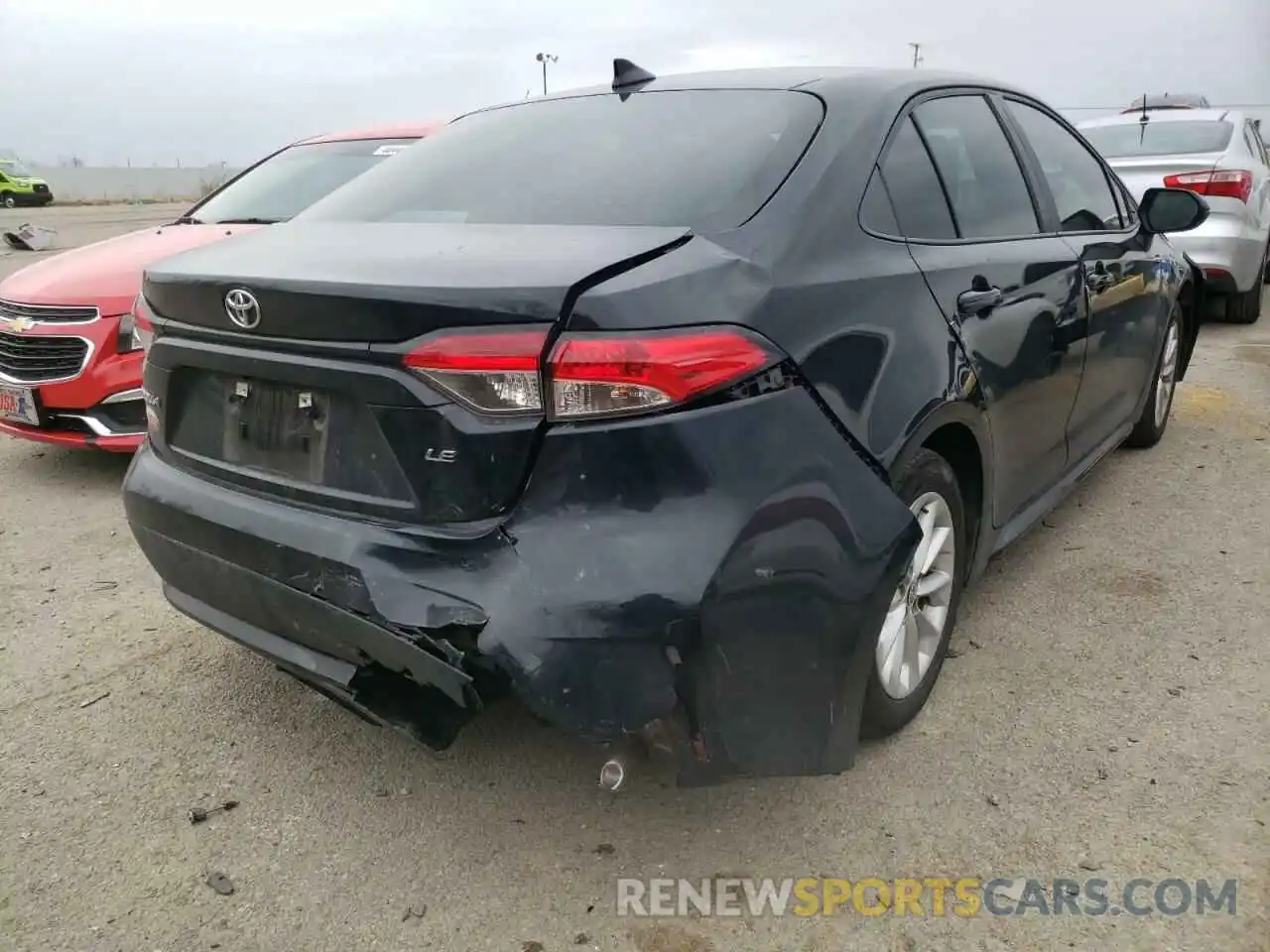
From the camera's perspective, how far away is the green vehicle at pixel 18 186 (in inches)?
1464

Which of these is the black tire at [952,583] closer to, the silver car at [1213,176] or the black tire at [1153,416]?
the black tire at [1153,416]

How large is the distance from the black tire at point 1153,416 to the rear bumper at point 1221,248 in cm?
261

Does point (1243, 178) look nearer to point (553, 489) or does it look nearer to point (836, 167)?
point (836, 167)

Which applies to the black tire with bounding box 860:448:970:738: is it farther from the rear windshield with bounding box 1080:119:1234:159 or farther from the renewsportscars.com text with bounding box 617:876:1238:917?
the rear windshield with bounding box 1080:119:1234:159

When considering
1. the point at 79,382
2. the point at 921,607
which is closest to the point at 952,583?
the point at 921,607

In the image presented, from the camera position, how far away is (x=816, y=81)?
8.45ft

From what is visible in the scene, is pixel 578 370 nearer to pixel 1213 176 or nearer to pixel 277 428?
pixel 277 428

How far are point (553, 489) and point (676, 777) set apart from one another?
2.03 ft

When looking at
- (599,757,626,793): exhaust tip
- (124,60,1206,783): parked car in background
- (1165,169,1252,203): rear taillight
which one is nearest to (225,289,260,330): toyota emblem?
(124,60,1206,783): parked car in background

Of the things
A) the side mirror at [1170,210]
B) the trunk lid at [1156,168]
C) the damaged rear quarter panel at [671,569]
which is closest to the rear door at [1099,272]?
the side mirror at [1170,210]

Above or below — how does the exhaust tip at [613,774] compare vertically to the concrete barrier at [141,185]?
below

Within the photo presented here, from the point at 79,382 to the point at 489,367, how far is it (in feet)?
11.0

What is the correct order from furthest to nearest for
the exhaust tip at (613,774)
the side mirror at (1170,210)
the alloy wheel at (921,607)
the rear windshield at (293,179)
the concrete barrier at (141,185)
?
the concrete barrier at (141,185), the rear windshield at (293,179), the side mirror at (1170,210), the alloy wheel at (921,607), the exhaust tip at (613,774)

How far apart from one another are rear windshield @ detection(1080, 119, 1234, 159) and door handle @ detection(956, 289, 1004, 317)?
5640 millimetres
